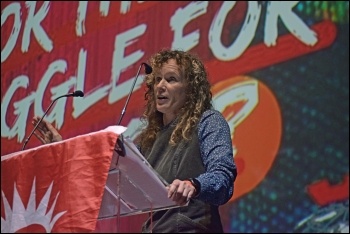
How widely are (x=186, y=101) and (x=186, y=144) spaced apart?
20 cm

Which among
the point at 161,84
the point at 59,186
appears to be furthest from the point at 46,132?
the point at 59,186

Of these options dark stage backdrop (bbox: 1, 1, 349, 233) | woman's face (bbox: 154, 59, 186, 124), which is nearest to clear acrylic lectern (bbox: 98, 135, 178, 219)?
woman's face (bbox: 154, 59, 186, 124)

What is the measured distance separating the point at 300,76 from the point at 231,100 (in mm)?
397

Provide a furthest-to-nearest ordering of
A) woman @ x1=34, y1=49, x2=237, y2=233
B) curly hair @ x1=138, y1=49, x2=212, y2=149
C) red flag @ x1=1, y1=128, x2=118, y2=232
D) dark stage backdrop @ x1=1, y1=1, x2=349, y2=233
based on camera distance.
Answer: dark stage backdrop @ x1=1, y1=1, x2=349, y2=233, curly hair @ x1=138, y1=49, x2=212, y2=149, woman @ x1=34, y1=49, x2=237, y2=233, red flag @ x1=1, y1=128, x2=118, y2=232

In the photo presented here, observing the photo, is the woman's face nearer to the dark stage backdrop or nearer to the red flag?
the red flag

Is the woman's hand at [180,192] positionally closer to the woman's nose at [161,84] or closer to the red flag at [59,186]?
the red flag at [59,186]

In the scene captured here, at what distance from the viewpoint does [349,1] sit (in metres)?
4.09

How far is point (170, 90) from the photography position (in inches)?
95.2

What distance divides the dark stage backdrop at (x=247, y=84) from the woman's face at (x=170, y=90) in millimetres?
1663

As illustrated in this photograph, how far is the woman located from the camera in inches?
83.4

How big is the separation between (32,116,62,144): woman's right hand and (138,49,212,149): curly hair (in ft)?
0.96

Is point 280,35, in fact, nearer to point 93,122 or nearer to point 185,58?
point 93,122

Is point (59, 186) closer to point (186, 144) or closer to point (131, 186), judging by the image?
point (131, 186)

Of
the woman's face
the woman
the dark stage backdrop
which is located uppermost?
the woman's face
